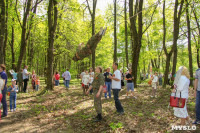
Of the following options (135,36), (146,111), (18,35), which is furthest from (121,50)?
(146,111)

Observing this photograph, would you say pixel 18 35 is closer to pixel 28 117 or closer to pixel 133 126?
pixel 28 117

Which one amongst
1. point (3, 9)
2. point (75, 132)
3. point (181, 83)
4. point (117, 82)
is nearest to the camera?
point (181, 83)

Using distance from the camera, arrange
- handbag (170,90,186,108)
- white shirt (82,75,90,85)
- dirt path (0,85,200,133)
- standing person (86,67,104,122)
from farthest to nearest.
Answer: white shirt (82,75,90,85), standing person (86,67,104,122), dirt path (0,85,200,133), handbag (170,90,186,108)

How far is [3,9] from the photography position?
1009 centimetres

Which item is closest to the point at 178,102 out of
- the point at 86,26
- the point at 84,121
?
the point at 84,121

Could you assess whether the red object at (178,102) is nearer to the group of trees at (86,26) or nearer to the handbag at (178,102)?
the handbag at (178,102)

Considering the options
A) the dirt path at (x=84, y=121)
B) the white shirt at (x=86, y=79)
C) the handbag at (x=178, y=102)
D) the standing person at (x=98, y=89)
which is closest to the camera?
the handbag at (x=178, y=102)

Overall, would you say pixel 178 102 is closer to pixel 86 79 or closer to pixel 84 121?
pixel 84 121

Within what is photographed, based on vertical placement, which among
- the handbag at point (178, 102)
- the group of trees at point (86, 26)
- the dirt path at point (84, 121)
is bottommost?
the dirt path at point (84, 121)

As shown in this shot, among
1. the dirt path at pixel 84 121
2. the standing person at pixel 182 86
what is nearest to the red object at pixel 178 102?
the standing person at pixel 182 86

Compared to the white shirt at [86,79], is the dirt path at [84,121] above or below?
below

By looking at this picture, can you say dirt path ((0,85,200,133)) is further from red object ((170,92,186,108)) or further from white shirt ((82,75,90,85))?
white shirt ((82,75,90,85))

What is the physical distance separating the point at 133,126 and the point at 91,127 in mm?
1420

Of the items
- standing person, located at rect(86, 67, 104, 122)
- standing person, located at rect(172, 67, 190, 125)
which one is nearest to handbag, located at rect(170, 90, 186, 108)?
standing person, located at rect(172, 67, 190, 125)
